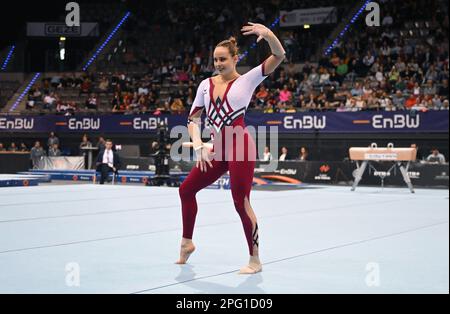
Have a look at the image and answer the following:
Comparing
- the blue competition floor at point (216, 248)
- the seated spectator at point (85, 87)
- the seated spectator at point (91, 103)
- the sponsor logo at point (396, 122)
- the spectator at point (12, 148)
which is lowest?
the blue competition floor at point (216, 248)

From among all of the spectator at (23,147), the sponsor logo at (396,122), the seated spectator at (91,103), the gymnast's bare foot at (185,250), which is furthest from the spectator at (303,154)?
the gymnast's bare foot at (185,250)

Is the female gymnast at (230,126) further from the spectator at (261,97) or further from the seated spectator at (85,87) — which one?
the seated spectator at (85,87)

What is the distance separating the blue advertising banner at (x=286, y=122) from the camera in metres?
18.0

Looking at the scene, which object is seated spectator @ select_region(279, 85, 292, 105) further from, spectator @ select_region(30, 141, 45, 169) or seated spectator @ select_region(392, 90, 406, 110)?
spectator @ select_region(30, 141, 45, 169)

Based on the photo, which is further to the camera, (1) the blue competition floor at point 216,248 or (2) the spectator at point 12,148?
(2) the spectator at point 12,148

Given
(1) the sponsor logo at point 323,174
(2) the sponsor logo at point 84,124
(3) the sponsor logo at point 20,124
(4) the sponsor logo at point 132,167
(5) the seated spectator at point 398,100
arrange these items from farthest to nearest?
(2) the sponsor logo at point 84,124
(3) the sponsor logo at point 20,124
(4) the sponsor logo at point 132,167
(1) the sponsor logo at point 323,174
(5) the seated spectator at point 398,100

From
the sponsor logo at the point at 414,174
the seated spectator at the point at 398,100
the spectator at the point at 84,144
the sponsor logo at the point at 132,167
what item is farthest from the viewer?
the spectator at the point at 84,144

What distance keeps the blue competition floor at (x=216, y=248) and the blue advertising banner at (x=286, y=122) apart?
7.53 metres

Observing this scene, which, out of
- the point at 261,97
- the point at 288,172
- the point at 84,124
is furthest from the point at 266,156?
the point at 84,124

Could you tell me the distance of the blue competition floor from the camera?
4.12 meters

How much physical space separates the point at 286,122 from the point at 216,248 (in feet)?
46.9

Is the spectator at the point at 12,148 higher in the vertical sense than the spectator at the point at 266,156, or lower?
higher

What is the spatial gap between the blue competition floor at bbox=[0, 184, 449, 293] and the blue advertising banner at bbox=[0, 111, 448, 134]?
753 centimetres

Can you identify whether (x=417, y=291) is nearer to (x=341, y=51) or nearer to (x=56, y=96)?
(x=341, y=51)
